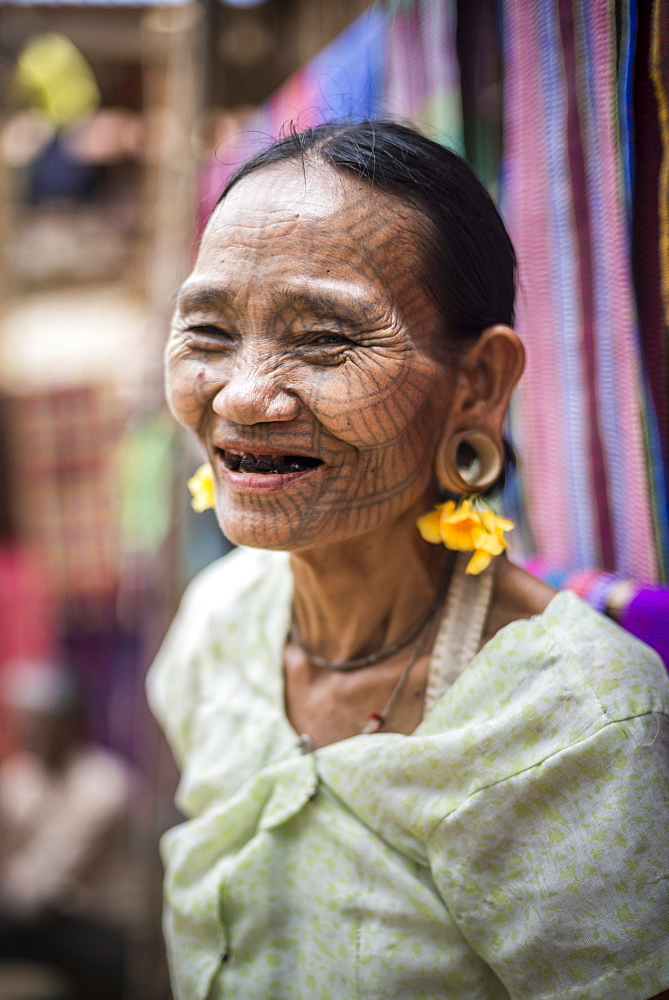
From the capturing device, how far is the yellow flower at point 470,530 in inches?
47.3

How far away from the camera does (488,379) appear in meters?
1.21

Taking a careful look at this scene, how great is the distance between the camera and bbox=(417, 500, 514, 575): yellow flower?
120 centimetres

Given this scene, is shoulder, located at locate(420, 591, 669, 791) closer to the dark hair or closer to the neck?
the neck

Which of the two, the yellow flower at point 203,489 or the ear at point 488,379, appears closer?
the ear at point 488,379

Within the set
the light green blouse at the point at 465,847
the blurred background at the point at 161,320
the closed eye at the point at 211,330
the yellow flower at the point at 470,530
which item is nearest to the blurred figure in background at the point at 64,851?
the blurred background at the point at 161,320

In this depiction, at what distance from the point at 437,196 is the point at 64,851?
11.9ft

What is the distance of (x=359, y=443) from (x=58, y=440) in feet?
14.1

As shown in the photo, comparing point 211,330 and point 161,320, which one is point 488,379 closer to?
point 211,330

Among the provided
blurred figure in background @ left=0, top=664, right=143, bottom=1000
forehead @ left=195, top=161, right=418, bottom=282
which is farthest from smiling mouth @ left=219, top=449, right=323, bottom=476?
blurred figure in background @ left=0, top=664, right=143, bottom=1000

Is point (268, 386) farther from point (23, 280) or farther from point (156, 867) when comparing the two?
point (23, 280)

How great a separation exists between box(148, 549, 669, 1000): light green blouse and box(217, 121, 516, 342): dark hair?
1.54 ft

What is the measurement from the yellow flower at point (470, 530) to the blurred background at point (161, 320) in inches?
11.0

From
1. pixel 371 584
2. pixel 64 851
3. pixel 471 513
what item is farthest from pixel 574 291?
pixel 64 851

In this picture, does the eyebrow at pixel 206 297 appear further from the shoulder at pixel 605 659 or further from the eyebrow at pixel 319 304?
the shoulder at pixel 605 659
